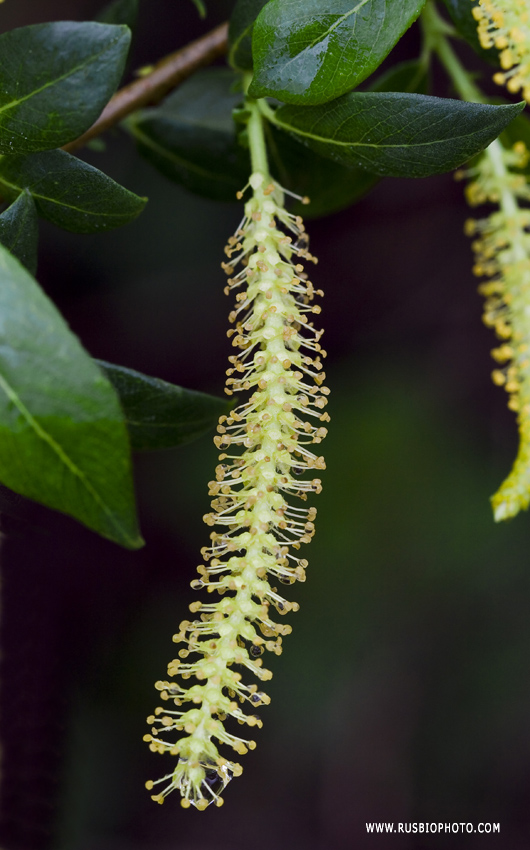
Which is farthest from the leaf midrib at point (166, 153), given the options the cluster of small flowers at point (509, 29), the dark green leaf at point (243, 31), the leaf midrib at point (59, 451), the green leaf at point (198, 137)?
the leaf midrib at point (59, 451)

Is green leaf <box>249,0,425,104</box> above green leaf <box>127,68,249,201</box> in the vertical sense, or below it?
below

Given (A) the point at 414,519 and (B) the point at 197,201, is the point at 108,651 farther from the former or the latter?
(B) the point at 197,201

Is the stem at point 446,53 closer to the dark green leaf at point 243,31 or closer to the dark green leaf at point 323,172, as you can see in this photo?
the dark green leaf at point 323,172

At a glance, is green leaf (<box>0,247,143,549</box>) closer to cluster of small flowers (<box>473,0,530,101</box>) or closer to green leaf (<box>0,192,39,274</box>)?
green leaf (<box>0,192,39,274</box>)

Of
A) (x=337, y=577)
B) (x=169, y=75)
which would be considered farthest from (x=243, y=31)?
(x=337, y=577)

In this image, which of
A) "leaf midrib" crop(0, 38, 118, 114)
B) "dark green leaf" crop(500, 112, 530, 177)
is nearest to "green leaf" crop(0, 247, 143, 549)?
"leaf midrib" crop(0, 38, 118, 114)

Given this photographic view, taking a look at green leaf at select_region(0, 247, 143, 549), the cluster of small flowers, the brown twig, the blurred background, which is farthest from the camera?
the blurred background

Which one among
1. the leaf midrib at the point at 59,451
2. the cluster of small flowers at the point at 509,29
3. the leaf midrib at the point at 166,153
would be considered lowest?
the leaf midrib at the point at 59,451
